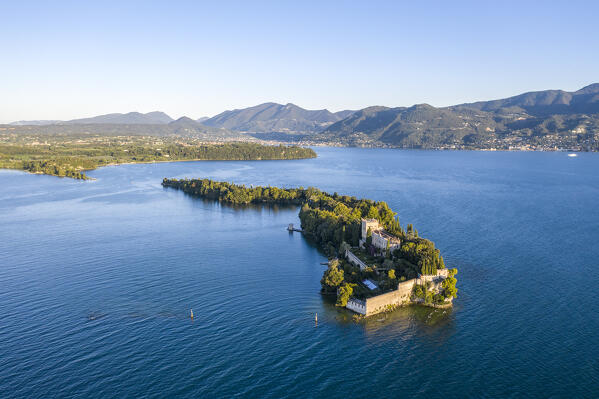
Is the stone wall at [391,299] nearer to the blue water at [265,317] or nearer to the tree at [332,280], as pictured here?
the blue water at [265,317]

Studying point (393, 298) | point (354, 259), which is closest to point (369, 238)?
point (354, 259)

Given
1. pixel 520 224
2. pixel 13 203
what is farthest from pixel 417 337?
pixel 13 203

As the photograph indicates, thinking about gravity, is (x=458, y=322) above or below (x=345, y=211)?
below

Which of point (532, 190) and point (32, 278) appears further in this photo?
point (532, 190)

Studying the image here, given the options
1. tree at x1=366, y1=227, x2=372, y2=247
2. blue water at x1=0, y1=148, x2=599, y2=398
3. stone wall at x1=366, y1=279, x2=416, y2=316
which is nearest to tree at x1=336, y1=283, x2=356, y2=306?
blue water at x1=0, y1=148, x2=599, y2=398

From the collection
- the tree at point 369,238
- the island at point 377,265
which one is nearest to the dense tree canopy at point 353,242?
the island at point 377,265

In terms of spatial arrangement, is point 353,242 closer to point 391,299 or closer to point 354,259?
point 354,259

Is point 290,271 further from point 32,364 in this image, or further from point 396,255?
point 32,364
